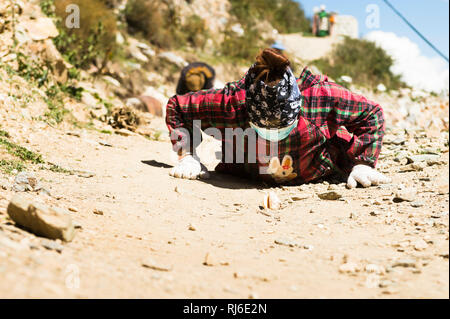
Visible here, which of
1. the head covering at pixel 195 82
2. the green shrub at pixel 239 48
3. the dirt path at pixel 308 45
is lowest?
the head covering at pixel 195 82

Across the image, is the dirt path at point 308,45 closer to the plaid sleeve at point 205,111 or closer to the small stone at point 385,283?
the plaid sleeve at point 205,111

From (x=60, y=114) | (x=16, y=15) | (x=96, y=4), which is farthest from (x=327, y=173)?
(x=96, y=4)

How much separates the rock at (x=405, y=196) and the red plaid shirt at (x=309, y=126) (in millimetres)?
572

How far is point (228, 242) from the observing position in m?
1.72

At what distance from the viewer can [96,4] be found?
8172 mm

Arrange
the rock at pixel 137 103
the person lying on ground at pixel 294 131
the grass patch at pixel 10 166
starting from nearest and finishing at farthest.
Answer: the grass patch at pixel 10 166
the person lying on ground at pixel 294 131
the rock at pixel 137 103

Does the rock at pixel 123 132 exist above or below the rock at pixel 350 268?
above

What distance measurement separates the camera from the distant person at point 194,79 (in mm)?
4945

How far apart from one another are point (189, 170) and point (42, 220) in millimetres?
1602

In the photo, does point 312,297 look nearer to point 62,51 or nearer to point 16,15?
point 16,15

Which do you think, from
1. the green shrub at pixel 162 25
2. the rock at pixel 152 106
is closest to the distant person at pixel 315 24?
the green shrub at pixel 162 25

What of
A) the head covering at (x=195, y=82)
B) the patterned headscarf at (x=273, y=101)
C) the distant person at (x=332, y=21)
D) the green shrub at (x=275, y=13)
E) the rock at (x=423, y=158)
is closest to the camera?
the patterned headscarf at (x=273, y=101)

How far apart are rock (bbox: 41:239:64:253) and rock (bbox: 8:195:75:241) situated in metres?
0.04
